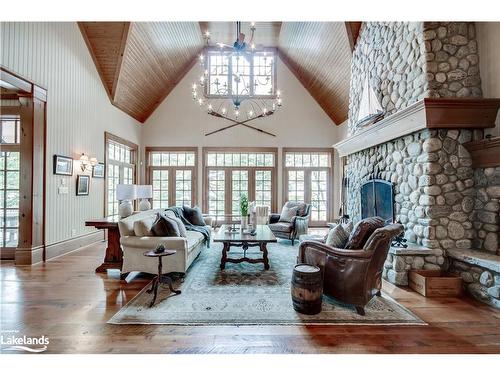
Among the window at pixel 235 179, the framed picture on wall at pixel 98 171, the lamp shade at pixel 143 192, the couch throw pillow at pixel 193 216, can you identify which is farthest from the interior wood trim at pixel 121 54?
the couch throw pillow at pixel 193 216

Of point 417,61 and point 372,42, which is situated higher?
point 372,42

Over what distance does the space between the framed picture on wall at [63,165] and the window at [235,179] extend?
412 cm

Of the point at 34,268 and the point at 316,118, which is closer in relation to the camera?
the point at 34,268

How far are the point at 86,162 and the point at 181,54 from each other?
420cm

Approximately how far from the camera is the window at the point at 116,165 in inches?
271

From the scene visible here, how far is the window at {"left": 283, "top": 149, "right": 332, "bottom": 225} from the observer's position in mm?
8953

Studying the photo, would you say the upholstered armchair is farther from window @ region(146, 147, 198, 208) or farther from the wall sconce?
the wall sconce

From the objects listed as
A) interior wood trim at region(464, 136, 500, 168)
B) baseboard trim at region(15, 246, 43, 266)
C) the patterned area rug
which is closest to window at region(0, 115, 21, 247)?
baseboard trim at region(15, 246, 43, 266)

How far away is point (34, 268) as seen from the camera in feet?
14.1

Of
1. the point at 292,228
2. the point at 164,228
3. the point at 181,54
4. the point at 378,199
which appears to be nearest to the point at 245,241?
the point at 164,228

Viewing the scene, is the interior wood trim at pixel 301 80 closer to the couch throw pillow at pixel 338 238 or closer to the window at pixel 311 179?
the window at pixel 311 179
